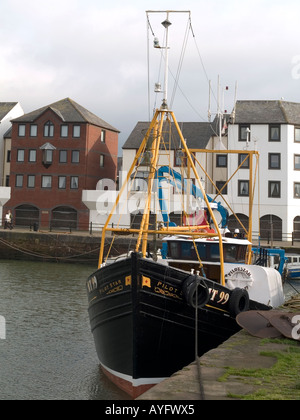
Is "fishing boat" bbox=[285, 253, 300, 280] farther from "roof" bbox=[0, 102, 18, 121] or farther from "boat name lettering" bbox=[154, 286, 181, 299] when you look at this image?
"roof" bbox=[0, 102, 18, 121]

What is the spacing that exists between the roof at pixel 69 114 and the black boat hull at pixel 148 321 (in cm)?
4272

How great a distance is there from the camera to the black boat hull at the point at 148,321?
469 inches

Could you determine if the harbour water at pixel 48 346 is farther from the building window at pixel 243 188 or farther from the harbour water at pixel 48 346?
the building window at pixel 243 188

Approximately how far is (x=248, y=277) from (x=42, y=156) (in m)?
42.3

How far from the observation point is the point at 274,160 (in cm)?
5128

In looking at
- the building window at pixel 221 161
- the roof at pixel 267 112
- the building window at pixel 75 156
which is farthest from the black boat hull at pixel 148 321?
the building window at pixel 75 156

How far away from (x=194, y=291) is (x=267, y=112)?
43.2 metres

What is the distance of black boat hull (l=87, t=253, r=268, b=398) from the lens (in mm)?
11922

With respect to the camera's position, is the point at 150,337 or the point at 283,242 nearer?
the point at 150,337

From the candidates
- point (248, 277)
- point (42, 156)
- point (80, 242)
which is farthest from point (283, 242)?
point (248, 277)

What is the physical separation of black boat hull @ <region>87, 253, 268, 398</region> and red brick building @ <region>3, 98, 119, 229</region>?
130ft

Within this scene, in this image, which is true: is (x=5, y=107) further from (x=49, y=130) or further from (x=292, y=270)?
(x=292, y=270)
